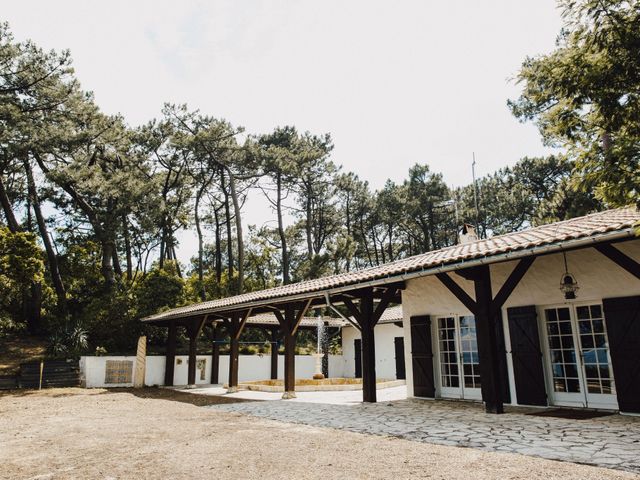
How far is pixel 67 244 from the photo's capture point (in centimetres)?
2562

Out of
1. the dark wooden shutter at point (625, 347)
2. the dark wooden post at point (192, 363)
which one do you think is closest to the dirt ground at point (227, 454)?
the dark wooden shutter at point (625, 347)

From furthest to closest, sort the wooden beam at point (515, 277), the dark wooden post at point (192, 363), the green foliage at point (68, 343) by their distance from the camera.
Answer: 1. the green foliage at point (68, 343)
2. the dark wooden post at point (192, 363)
3. the wooden beam at point (515, 277)

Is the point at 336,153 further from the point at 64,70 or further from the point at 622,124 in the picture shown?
the point at 622,124

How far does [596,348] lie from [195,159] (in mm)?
22414

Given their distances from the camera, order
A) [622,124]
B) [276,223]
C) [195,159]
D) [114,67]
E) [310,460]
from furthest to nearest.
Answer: [276,223] < [195,159] < [114,67] < [310,460] < [622,124]

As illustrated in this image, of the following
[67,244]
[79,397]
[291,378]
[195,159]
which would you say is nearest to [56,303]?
[67,244]

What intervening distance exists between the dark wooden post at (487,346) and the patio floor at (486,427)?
0.93 ft

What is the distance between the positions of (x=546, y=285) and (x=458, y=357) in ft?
7.91

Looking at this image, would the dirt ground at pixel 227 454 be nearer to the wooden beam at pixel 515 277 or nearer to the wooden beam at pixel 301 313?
the wooden beam at pixel 515 277

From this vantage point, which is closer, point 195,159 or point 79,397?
point 79,397

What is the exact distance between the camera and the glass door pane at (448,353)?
919cm

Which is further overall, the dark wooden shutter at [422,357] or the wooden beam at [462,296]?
the dark wooden shutter at [422,357]

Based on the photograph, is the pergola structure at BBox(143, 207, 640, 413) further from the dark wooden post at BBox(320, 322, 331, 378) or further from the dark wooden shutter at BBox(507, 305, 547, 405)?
the dark wooden post at BBox(320, 322, 331, 378)

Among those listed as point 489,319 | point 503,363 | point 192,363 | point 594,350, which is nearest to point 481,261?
point 489,319
